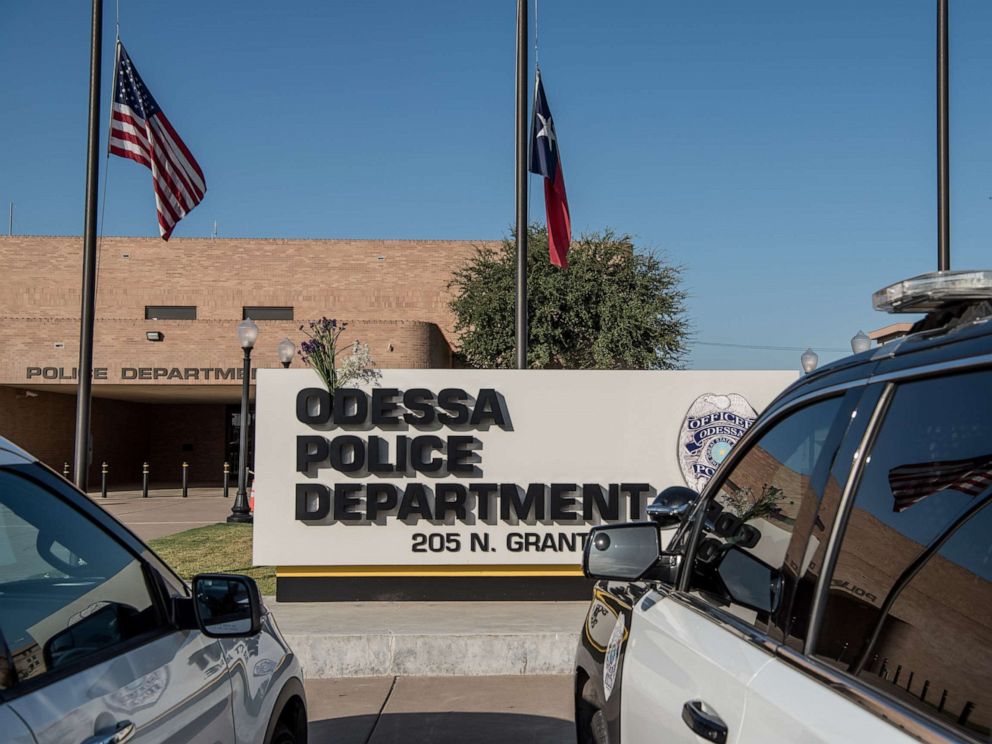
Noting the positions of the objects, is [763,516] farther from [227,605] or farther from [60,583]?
[60,583]

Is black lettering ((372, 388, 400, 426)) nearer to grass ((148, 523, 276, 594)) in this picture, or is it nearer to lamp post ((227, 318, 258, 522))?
grass ((148, 523, 276, 594))

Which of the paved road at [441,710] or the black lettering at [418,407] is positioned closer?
the paved road at [441,710]

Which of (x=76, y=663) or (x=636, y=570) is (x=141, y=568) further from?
(x=636, y=570)

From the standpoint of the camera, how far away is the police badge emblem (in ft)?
32.7

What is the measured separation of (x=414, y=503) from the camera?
32.4 ft

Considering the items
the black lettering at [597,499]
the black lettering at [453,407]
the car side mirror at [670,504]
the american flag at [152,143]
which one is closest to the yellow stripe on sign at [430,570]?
the black lettering at [597,499]

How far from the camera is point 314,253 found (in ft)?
140

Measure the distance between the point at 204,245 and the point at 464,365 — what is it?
1145 cm

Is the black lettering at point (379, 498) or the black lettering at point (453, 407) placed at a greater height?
the black lettering at point (453, 407)

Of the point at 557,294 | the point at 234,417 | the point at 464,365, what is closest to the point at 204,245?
the point at 234,417

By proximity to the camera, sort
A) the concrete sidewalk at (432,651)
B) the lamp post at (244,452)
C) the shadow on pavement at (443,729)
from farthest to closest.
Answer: the lamp post at (244,452) → the concrete sidewalk at (432,651) → the shadow on pavement at (443,729)

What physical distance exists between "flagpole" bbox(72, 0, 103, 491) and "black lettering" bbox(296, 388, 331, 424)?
2736 mm

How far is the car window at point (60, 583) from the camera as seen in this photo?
246 cm

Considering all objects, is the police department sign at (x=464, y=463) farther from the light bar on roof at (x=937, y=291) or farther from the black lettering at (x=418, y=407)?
the light bar on roof at (x=937, y=291)
